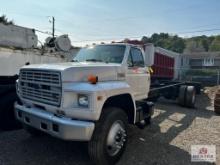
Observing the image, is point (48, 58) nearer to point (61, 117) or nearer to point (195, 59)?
point (61, 117)

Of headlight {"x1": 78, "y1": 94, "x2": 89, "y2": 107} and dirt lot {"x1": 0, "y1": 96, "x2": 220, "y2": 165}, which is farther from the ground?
headlight {"x1": 78, "y1": 94, "x2": 89, "y2": 107}

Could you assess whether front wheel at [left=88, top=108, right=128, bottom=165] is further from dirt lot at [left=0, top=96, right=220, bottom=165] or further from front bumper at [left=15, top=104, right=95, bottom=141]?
dirt lot at [left=0, top=96, right=220, bottom=165]

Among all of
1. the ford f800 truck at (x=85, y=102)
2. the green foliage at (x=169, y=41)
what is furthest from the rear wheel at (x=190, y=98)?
the green foliage at (x=169, y=41)

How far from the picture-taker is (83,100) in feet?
12.1

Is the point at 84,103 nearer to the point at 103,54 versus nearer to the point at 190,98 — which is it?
the point at 103,54

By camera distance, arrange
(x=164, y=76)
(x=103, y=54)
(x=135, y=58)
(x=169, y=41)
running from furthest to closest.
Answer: (x=169, y=41), (x=164, y=76), (x=135, y=58), (x=103, y=54)

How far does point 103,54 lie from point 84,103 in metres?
1.94

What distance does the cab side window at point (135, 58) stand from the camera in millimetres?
5254

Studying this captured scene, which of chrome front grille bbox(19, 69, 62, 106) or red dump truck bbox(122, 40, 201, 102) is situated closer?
chrome front grille bbox(19, 69, 62, 106)

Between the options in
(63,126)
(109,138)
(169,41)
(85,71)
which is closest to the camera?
(63,126)

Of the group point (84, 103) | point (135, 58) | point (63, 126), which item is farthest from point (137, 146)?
point (63, 126)

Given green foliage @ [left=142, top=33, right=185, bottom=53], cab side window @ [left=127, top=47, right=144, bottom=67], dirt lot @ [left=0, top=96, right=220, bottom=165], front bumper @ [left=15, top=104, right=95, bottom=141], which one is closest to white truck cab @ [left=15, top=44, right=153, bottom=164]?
front bumper @ [left=15, top=104, right=95, bottom=141]

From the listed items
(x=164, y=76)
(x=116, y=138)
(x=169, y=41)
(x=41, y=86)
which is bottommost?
(x=116, y=138)

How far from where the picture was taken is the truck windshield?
Answer: 5.16 m
